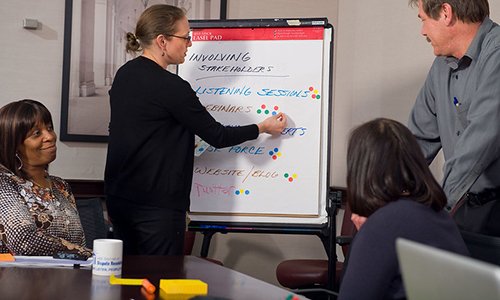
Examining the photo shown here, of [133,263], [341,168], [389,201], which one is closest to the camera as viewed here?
[389,201]

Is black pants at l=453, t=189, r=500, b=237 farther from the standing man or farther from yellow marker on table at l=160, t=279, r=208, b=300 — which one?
yellow marker on table at l=160, t=279, r=208, b=300

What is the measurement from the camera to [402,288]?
1358 mm

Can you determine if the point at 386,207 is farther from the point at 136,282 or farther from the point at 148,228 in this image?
the point at 148,228

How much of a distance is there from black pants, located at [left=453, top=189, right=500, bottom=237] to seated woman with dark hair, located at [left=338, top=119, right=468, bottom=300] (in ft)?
2.27

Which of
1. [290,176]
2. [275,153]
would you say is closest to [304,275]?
[290,176]

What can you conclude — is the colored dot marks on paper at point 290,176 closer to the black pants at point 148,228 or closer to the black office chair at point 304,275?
the black office chair at point 304,275

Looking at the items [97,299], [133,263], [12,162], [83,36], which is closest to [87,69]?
[83,36]

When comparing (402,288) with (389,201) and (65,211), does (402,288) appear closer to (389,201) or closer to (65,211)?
(389,201)

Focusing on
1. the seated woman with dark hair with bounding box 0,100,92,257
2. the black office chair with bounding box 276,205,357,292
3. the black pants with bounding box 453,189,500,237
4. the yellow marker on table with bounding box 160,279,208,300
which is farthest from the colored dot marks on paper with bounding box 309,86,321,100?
the yellow marker on table with bounding box 160,279,208,300

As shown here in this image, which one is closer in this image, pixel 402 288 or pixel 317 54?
pixel 402 288

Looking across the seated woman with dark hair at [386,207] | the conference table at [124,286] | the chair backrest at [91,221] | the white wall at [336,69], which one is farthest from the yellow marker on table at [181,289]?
the white wall at [336,69]

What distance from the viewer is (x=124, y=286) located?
1650 mm

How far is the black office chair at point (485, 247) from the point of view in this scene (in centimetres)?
159

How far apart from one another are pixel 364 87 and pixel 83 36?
5.48 ft
